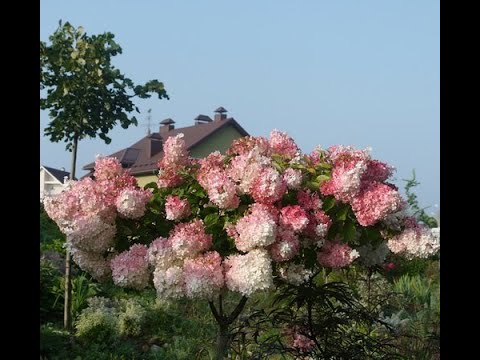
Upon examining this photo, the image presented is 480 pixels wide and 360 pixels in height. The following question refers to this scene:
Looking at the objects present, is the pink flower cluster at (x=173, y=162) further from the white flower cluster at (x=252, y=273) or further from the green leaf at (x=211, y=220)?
the white flower cluster at (x=252, y=273)

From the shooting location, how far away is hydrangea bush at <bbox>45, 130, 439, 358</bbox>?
3.77 meters

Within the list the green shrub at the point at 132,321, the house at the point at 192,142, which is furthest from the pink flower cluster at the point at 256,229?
the house at the point at 192,142

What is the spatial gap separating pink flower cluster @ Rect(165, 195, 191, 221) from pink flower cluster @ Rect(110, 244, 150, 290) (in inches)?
11.0

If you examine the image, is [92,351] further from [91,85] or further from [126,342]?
[91,85]

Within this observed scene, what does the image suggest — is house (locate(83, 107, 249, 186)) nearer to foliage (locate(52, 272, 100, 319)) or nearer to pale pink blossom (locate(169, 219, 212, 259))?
foliage (locate(52, 272, 100, 319))

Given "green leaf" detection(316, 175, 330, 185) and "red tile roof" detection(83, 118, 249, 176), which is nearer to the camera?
"green leaf" detection(316, 175, 330, 185)

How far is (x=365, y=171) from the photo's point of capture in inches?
158

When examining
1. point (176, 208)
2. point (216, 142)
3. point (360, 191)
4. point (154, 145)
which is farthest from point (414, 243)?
point (216, 142)

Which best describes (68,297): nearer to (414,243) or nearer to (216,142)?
(414,243)

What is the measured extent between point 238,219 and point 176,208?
412 millimetres

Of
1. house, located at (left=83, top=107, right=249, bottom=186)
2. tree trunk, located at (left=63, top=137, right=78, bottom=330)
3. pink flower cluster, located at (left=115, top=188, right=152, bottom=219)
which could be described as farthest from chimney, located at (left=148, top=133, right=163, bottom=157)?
pink flower cluster, located at (left=115, top=188, right=152, bottom=219)

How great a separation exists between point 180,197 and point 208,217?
0.30 meters

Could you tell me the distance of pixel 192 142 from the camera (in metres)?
24.8
